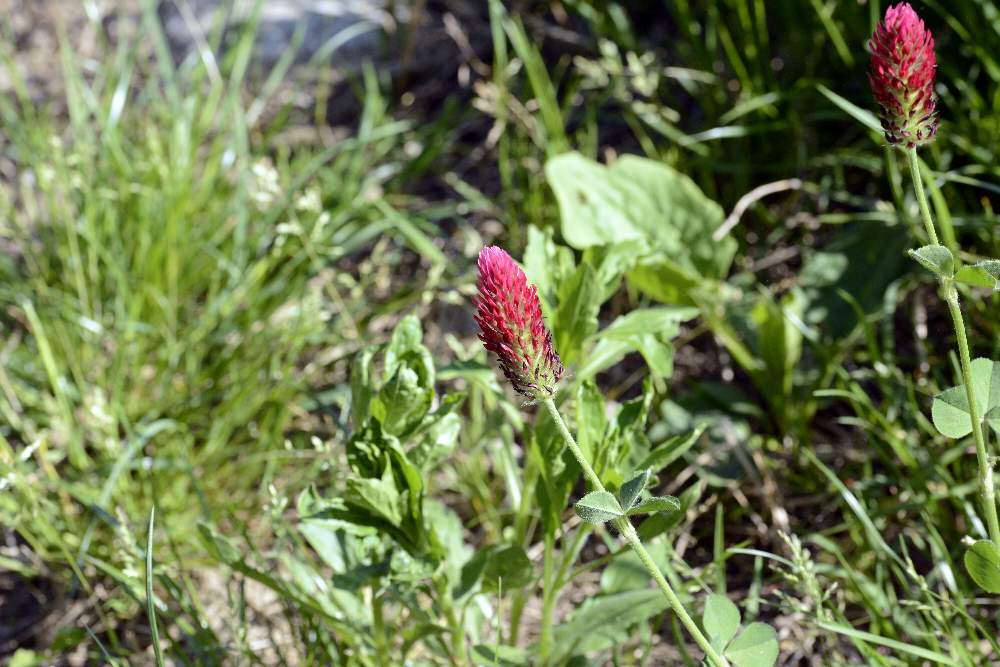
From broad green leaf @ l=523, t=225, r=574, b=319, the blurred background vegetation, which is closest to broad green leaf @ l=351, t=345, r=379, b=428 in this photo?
the blurred background vegetation

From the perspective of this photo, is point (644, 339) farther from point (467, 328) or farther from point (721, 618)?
point (467, 328)

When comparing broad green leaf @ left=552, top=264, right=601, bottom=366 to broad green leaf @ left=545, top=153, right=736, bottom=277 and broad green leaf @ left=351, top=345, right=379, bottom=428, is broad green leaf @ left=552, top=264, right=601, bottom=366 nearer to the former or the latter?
broad green leaf @ left=351, top=345, right=379, bottom=428

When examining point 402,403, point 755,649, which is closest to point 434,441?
point 402,403

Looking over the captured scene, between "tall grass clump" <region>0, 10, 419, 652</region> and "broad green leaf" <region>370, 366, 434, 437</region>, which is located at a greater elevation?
"broad green leaf" <region>370, 366, 434, 437</region>

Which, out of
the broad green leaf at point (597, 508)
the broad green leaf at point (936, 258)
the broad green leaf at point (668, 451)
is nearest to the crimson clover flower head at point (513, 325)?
the broad green leaf at point (597, 508)

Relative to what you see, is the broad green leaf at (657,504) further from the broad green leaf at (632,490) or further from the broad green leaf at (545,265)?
the broad green leaf at (545,265)

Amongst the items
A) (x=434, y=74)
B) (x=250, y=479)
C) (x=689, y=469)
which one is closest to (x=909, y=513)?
(x=689, y=469)
